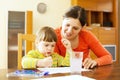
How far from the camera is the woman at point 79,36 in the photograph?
1545mm

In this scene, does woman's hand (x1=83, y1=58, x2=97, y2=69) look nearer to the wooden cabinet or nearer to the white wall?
the white wall

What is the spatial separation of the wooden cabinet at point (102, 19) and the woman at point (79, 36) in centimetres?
251

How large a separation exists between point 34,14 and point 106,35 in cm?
148

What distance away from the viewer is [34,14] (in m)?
3.98

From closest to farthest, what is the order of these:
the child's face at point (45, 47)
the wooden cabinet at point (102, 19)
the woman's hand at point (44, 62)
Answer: the woman's hand at point (44, 62)
the child's face at point (45, 47)
the wooden cabinet at point (102, 19)

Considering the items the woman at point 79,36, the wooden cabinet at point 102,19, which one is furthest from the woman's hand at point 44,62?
the wooden cabinet at point 102,19

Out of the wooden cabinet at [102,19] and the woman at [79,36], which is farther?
the wooden cabinet at [102,19]

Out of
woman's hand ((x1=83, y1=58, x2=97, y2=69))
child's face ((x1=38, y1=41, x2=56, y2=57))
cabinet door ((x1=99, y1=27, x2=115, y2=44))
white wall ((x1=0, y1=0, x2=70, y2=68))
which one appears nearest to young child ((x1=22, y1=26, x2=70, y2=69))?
child's face ((x1=38, y1=41, x2=56, y2=57))

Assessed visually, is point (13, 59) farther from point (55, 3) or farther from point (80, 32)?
point (80, 32)

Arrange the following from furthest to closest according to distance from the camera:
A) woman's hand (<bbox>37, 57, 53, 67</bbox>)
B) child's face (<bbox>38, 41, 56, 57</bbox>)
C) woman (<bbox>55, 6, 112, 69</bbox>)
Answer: woman (<bbox>55, 6, 112, 69</bbox>) < child's face (<bbox>38, 41, 56, 57</bbox>) < woman's hand (<bbox>37, 57, 53, 67</bbox>)

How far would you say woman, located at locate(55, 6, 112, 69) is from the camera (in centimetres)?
154

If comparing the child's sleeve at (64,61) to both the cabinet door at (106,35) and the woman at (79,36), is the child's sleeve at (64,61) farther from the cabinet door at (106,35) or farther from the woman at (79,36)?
the cabinet door at (106,35)

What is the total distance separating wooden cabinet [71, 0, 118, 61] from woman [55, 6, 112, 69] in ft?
8.22

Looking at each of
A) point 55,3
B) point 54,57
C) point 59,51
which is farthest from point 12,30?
point 54,57
